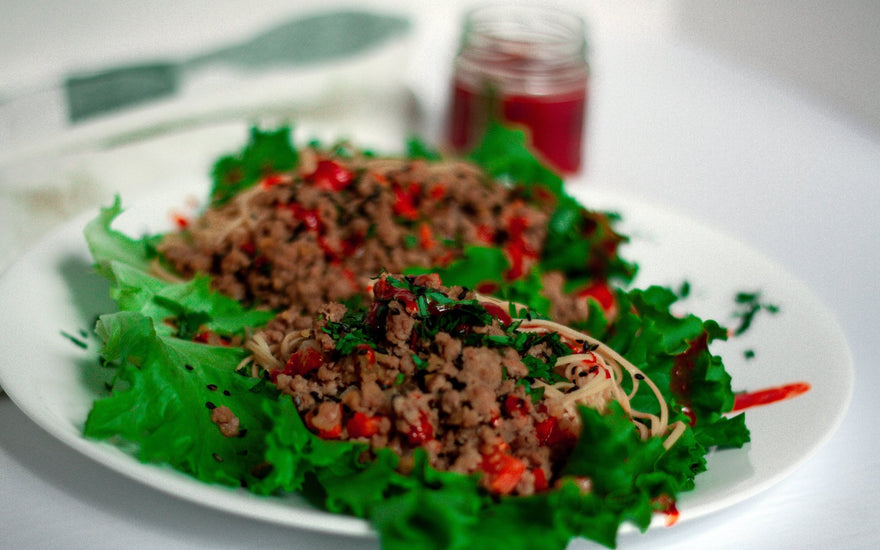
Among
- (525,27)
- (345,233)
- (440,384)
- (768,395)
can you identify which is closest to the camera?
(440,384)

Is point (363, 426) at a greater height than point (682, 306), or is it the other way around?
point (363, 426)

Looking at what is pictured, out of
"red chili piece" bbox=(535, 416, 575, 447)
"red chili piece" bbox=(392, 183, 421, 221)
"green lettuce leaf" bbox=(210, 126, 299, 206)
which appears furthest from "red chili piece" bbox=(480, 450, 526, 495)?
"green lettuce leaf" bbox=(210, 126, 299, 206)

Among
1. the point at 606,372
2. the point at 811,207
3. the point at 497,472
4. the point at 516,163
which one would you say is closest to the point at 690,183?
the point at 811,207

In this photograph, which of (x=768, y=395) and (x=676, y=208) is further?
(x=676, y=208)

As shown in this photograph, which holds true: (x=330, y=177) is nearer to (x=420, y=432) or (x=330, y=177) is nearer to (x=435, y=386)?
(x=435, y=386)

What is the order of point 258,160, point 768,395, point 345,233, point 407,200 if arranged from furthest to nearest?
point 258,160
point 407,200
point 345,233
point 768,395

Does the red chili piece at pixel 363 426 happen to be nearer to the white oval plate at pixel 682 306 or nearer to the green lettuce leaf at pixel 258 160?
the white oval plate at pixel 682 306

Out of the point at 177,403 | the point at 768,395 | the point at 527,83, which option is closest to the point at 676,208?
the point at 527,83

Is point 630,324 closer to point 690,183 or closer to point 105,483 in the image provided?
point 105,483

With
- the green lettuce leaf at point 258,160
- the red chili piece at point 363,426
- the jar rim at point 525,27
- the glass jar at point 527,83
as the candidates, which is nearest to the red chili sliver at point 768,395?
the red chili piece at point 363,426
